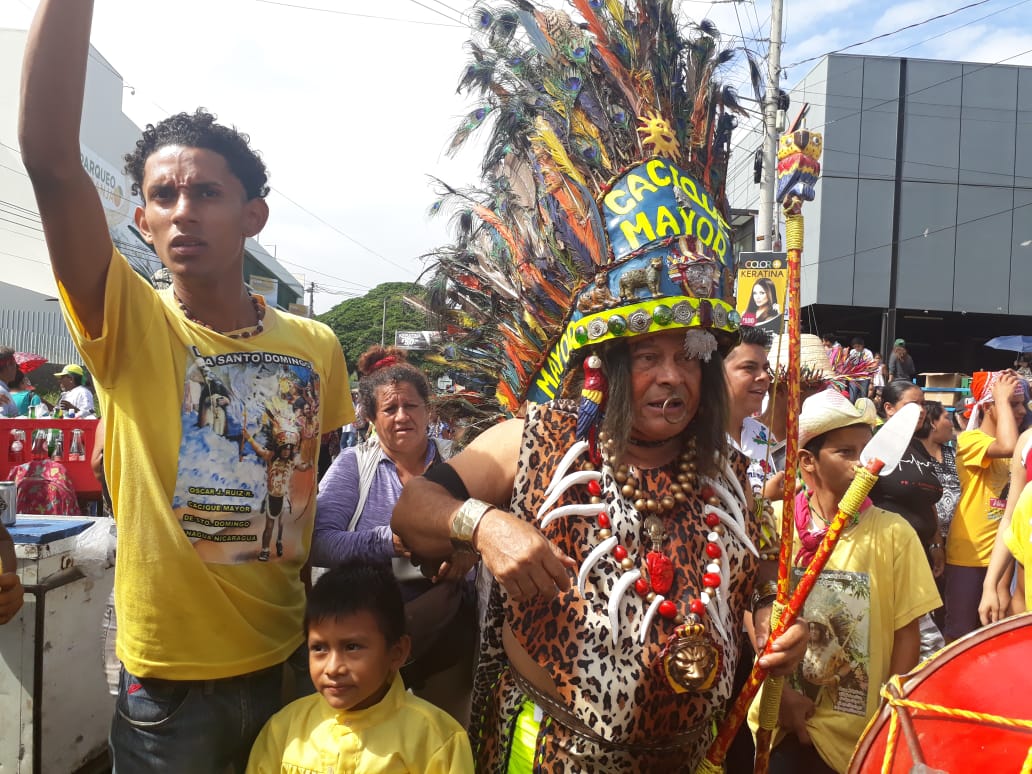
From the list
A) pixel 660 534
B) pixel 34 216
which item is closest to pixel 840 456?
pixel 660 534

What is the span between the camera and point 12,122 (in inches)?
873

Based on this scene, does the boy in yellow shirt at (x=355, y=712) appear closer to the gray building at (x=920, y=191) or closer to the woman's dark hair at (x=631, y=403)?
the woman's dark hair at (x=631, y=403)

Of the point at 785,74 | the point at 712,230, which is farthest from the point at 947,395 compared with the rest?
the point at 712,230

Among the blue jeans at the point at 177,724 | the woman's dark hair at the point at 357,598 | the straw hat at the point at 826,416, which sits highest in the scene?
the straw hat at the point at 826,416

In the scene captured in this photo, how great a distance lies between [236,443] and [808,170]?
4.78ft

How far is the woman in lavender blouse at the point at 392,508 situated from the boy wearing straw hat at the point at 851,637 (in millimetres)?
1064

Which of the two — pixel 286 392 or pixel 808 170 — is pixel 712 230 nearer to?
pixel 808 170

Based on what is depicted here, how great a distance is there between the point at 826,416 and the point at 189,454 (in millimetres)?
1924

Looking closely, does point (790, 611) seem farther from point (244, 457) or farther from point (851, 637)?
point (244, 457)

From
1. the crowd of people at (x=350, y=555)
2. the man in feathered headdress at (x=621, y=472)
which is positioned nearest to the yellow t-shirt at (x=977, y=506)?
the crowd of people at (x=350, y=555)

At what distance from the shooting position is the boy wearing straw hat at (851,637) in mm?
2197

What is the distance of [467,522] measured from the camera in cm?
157

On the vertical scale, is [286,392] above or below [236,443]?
above


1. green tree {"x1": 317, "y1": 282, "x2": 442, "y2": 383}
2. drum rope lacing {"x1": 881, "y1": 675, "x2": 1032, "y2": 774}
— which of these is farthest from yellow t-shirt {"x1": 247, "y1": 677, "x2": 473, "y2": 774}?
green tree {"x1": 317, "y1": 282, "x2": 442, "y2": 383}
